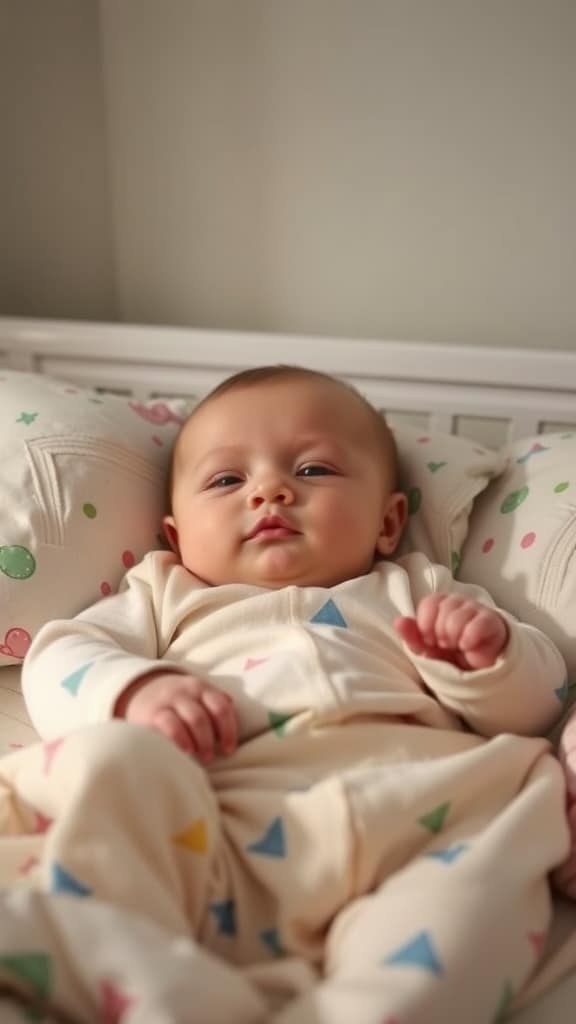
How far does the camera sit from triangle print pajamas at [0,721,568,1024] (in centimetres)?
56

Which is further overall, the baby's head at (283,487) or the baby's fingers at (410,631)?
the baby's head at (283,487)

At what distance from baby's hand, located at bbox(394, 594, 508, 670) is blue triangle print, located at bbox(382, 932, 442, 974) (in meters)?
0.27

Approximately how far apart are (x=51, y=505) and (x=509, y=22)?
0.88 meters

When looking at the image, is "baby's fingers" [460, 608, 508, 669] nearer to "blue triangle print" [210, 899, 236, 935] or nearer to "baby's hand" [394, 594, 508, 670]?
"baby's hand" [394, 594, 508, 670]

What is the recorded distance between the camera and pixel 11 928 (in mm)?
568

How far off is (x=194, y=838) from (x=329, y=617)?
299 millimetres

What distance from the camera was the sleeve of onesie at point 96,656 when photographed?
32.2 inches

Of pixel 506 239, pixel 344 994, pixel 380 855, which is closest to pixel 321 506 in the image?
pixel 380 855

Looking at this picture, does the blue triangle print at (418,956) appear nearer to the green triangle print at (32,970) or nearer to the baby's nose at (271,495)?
the green triangle print at (32,970)

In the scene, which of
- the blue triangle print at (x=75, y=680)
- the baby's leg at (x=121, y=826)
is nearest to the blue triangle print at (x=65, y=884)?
the baby's leg at (x=121, y=826)

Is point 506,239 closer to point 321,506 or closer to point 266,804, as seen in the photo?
point 321,506

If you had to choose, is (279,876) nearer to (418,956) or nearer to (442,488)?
(418,956)

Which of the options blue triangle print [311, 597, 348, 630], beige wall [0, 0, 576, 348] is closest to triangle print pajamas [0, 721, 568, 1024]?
blue triangle print [311, 597, 348, 630]

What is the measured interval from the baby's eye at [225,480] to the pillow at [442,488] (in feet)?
0.75
